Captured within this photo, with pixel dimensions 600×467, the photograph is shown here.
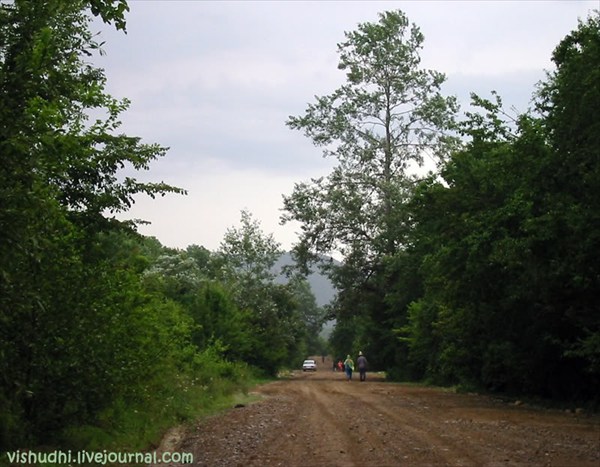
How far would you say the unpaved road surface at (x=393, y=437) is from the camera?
11.6 m

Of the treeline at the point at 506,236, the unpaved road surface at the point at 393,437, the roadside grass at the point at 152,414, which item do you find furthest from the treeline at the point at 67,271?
the treeline at the point at 506,236

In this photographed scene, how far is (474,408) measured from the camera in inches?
869

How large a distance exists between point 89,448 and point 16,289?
4365 millimetres

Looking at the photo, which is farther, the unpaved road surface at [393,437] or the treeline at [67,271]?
the unpaved road surface at [393,437]

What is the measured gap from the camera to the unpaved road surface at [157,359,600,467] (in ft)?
38.0

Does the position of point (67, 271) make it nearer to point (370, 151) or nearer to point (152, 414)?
point (152, 414)

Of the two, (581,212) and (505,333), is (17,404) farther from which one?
(505,333)

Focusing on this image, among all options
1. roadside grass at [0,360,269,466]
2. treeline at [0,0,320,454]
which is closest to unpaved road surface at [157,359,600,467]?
roadside grass at [0,360,269,466]

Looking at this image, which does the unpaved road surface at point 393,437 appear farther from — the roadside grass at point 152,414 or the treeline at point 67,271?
the treeline at point 67,271

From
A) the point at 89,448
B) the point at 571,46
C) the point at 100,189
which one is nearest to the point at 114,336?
the point at 89,448

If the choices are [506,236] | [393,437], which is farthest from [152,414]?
[506,236]

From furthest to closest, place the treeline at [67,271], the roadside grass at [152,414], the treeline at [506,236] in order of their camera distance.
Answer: the treeline at [506,236]
the roadside grass at [152,414]
the treeline at [67,271]

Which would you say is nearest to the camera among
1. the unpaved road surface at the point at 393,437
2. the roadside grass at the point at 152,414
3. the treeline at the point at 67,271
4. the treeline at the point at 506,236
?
the treeline at the point at 67,271

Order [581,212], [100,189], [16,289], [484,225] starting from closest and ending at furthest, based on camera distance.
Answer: [16,289] < [100,189] < [581,212] < [484,225]
